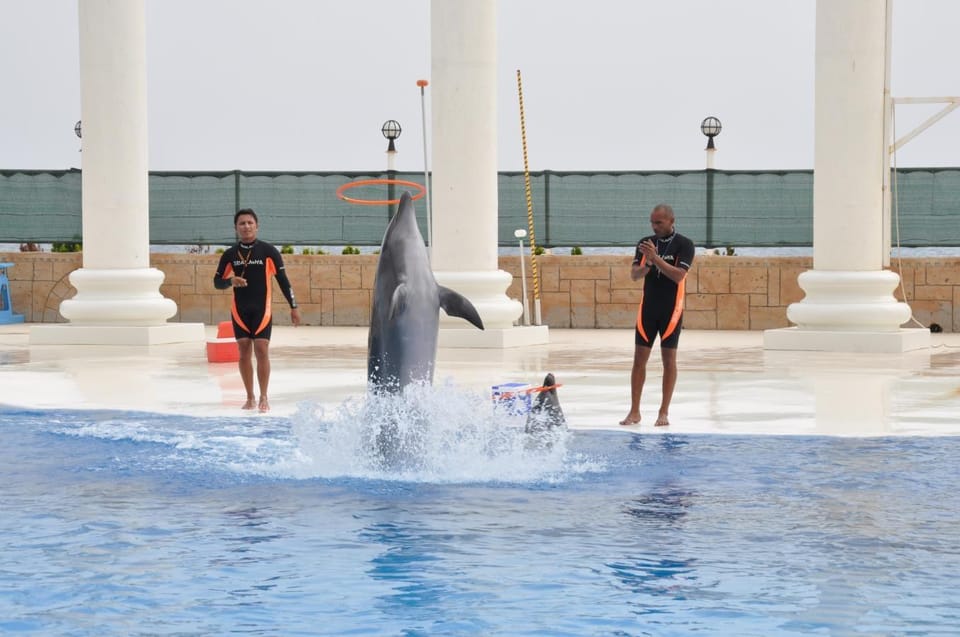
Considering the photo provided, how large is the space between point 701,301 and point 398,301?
15937 mm

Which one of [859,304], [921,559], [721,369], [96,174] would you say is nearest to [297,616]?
[921,559]

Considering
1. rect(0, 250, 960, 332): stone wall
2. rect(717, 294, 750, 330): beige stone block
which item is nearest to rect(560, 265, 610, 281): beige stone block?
rect(0, 250, 960, 332): stone wall

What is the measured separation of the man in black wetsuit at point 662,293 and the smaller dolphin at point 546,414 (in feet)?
4.09

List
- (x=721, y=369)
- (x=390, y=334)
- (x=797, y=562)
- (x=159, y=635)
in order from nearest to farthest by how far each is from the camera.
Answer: (x=159, y=635) → (x=797, y=562) → (x=390, y=334) → (x=721, y=369)

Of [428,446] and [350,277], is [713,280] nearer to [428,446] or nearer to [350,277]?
[350,277]

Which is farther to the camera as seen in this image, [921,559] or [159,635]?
[921,559]

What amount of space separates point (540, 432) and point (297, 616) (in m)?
4.15

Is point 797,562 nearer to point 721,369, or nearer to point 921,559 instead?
point 921,559

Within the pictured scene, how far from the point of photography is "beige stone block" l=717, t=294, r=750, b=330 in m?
23.9

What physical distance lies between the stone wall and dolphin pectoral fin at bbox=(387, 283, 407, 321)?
15.4 meters

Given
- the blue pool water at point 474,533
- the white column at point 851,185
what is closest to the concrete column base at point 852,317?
the white column at point 851,185

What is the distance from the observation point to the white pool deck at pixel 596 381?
12.0 metres

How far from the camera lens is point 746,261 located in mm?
23750

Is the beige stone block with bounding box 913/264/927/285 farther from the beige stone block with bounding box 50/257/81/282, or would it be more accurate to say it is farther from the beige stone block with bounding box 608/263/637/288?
the beige stone block with bounding box 50/257/81/282
